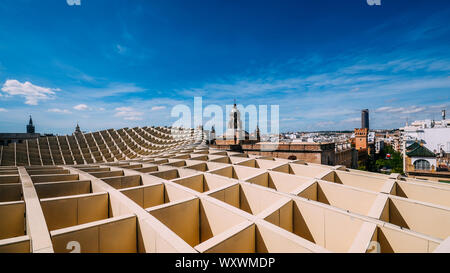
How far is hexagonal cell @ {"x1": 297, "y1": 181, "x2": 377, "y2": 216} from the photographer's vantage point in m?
8.42

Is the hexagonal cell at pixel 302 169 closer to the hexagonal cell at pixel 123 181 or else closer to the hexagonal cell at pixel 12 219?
the hexagonal cell at pixel 123 181

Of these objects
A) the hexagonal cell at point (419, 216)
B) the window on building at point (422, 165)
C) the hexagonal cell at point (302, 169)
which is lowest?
the window on building at point (422, 165)

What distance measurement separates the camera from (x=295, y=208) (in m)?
7.47

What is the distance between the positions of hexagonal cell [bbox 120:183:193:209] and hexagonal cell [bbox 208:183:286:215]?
6.11 feet

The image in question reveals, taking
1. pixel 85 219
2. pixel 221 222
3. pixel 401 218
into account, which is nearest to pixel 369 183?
pixel 401 218

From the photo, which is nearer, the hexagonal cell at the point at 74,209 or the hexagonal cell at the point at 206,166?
the hexagonal cell at the point at 74,209

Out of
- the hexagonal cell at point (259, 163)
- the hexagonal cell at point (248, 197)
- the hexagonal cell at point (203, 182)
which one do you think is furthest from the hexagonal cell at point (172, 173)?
the hexagonal cell at point (259, 163)

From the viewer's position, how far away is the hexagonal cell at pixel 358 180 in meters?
10.5

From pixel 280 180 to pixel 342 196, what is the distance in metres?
3.44

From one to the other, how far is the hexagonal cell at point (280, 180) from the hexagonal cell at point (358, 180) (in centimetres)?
165

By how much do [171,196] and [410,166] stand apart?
50.8 m

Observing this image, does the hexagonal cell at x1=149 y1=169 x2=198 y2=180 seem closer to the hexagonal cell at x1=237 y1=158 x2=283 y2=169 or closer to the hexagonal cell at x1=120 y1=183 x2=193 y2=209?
the hexagonal cell at x1=120 y1=183 x2=193 y2=209

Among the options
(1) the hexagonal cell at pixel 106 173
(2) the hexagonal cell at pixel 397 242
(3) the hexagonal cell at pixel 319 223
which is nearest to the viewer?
(2) the hexagonal cell at pixel 397 242
